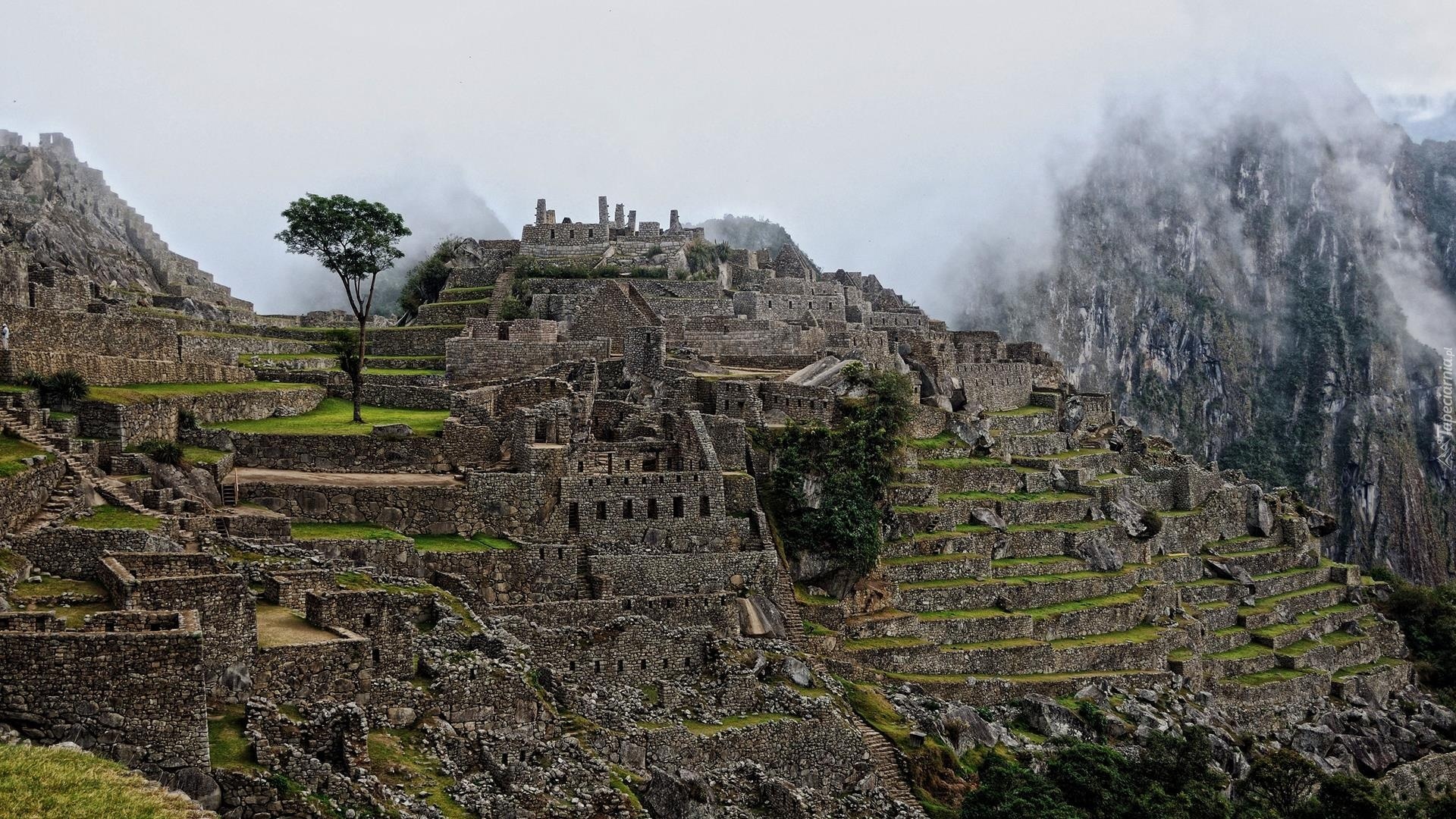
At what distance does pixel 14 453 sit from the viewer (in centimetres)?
2261

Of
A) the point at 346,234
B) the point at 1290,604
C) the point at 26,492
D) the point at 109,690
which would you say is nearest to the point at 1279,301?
the point at 1290,604

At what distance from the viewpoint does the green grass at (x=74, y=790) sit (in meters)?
13.2

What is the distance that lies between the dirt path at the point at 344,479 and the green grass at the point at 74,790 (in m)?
13.2

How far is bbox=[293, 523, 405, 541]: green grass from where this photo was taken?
2577 cm

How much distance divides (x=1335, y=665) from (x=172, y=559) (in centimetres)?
4570

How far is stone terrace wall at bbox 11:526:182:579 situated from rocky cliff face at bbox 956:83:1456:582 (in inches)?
4609

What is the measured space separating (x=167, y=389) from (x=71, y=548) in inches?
499

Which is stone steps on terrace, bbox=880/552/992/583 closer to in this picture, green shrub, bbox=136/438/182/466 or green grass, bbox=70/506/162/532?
green shrub, bbox=136/438/182/466

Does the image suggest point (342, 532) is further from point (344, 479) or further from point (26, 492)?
point (26, 492)

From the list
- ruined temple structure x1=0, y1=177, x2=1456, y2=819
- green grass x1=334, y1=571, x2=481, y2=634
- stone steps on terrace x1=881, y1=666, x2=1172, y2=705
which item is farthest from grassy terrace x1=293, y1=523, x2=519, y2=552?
stone steps on terrace x1=881, y1=666, x2=1172, y2=705

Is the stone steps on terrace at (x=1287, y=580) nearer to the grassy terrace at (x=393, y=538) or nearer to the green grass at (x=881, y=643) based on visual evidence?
the green grass at (x=881, y=643)

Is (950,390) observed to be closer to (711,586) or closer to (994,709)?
(994,709)

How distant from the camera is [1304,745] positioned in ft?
143

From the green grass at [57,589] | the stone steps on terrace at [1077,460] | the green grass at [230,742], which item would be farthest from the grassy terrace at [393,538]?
the stone steps on terrace at [1077,460]
